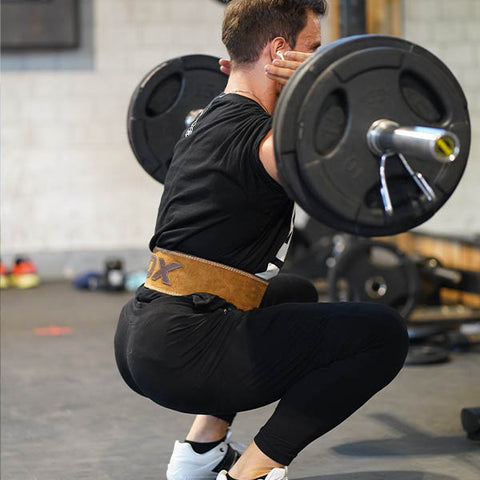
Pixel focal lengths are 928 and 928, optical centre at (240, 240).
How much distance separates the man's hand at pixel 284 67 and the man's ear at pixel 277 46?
0.03 meters

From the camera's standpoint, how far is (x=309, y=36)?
1.92 metres

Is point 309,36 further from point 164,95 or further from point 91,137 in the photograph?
point 91,137

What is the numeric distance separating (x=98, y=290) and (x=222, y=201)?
4212mm

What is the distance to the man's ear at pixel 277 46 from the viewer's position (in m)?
1.88

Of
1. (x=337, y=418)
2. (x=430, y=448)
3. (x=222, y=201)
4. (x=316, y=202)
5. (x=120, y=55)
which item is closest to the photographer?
(x=316, y=202)

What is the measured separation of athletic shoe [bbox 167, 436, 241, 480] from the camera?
2.30 metres

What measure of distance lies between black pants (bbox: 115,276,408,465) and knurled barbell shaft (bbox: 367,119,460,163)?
441 millimetres

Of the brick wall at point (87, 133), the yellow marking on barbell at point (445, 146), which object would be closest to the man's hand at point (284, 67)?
the yellow marking on barbell at point (445, 146)

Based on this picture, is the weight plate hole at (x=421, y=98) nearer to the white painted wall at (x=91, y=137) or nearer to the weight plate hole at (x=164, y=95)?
the weight plate hole at (x=164, y=95)

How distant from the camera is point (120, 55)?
6438mm

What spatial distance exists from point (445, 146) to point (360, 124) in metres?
0.19

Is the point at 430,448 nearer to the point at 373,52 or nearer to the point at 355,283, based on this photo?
the point at 373,52

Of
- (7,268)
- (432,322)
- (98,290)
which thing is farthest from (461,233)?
(7,268)

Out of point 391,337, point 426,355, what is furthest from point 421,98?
point 426,355
